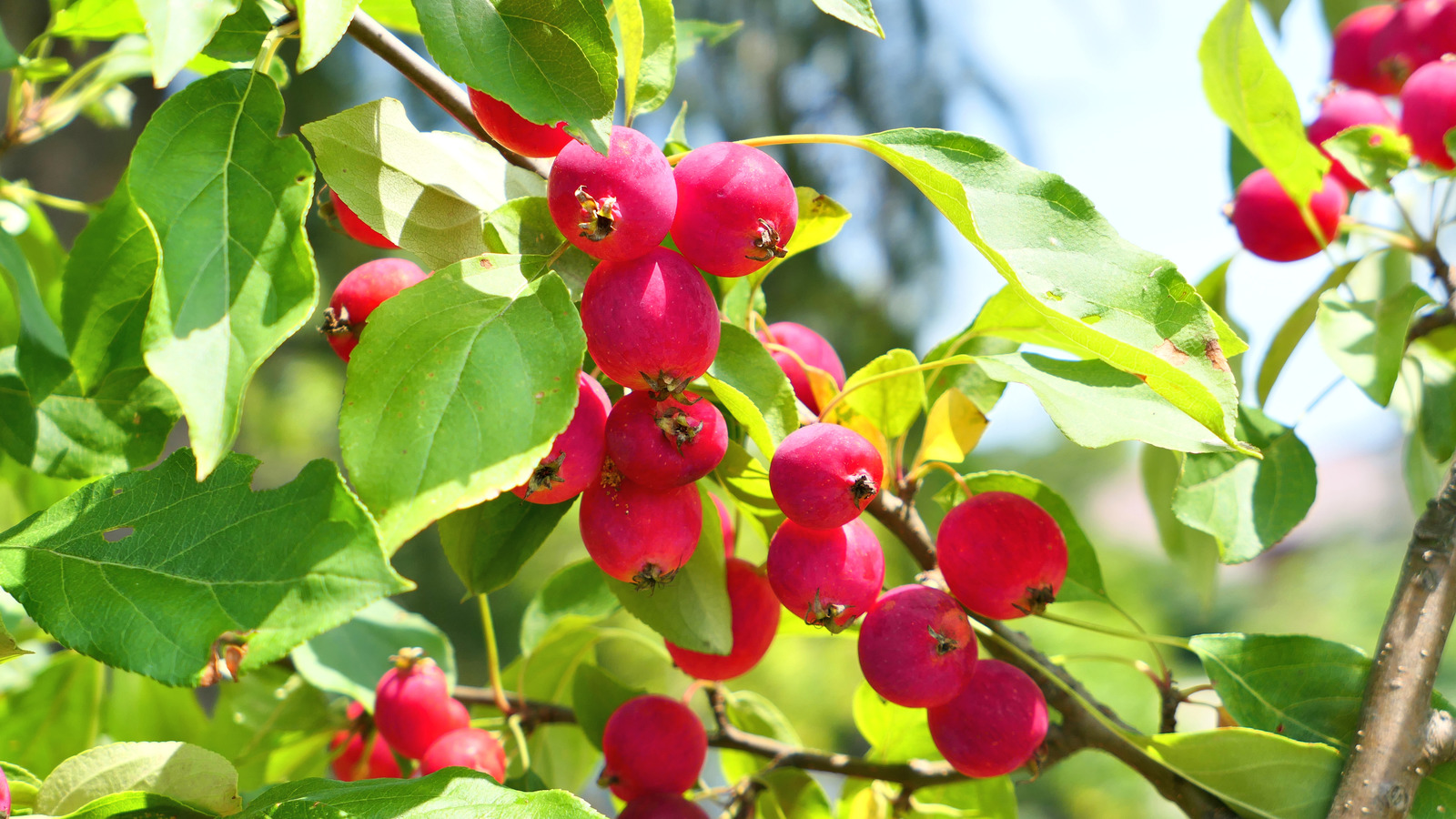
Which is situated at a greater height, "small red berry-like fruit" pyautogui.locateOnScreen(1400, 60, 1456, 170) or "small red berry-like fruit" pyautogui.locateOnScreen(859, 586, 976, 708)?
"small red berry-like fruit" pyautogui.locateOnScreen(1400, 60, 1456, 170)

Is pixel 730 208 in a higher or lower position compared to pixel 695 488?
higher

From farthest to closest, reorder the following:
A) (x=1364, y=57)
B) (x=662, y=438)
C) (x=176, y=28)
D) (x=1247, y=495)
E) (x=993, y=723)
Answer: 1. (x=1364, y=57)
2. (x=1247, y=495)
3. (x=993, y=723)
4. (x=662, y=438)
5. (x=176, y=28)

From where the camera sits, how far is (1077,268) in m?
0.43

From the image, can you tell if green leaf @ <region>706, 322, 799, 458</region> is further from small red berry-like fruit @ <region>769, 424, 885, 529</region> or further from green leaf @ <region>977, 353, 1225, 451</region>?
green leaf @ <region>977, 353, 1225, 451</region>

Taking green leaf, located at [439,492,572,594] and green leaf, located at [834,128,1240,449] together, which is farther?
green leaf, located at [439,492,572,594]

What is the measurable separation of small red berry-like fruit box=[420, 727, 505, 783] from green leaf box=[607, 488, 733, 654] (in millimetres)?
183

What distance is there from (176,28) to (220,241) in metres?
0.08

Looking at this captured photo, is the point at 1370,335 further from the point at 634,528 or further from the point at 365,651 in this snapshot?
the point at 365,651

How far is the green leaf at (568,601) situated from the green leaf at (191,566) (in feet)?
1.41

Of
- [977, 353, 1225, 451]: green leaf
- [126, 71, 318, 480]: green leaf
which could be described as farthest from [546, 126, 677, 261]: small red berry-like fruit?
[977, 353, 1225, 451]: green leaf

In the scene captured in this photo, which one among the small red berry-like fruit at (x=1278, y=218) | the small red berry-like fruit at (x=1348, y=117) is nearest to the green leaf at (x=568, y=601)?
the small red berry-like fruit at (x=1278, y=218)

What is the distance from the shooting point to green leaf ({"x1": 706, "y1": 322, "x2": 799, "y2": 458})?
476 mm

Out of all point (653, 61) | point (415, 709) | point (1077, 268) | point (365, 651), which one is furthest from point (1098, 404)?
point (365, 651)

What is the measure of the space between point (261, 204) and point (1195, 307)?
1.28 ft
